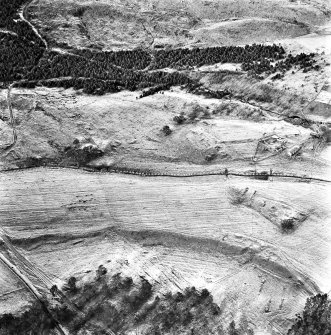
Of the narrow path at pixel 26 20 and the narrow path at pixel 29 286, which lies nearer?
the narrow path at pixel 29 286

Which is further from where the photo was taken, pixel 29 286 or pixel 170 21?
pixel 170 21

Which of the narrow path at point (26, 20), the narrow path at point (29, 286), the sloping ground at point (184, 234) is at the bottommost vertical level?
the narrow path at point (29, 286)

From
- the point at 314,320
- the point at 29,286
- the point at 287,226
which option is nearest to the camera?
the point at 314,320

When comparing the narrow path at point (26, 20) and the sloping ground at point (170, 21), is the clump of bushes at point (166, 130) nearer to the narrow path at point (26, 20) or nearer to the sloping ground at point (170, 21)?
the sloping ground at point (170, 21)

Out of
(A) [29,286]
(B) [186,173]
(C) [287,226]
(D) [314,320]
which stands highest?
(B) [186,173]

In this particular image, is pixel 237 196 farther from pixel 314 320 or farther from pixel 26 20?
pixel 26 20

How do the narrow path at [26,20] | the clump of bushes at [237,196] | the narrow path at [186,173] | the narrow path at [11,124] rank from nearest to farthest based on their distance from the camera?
the clump of bushes at [237,196]
the narrow path at [186,173]
the narrow path at [11,124]
the narrow path at [26,20]

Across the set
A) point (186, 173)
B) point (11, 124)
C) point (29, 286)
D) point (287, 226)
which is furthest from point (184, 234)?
point (11, 124)

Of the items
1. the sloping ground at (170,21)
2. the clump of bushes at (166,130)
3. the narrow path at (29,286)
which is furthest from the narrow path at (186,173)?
the sloping ground at (170,21)
